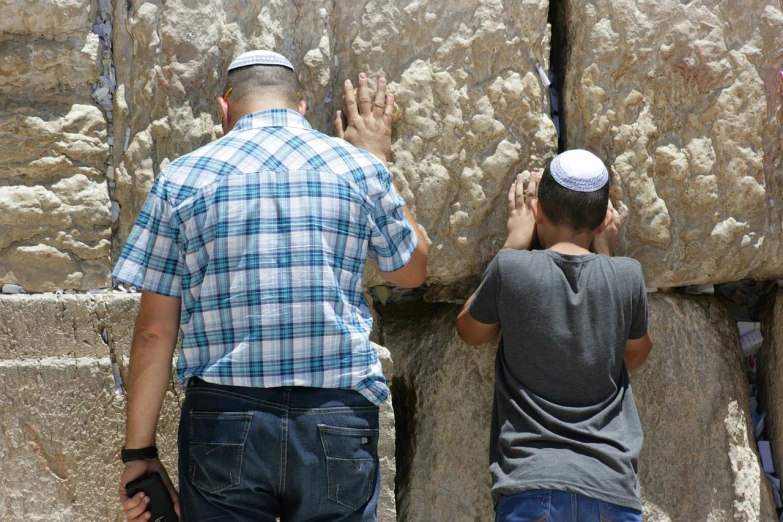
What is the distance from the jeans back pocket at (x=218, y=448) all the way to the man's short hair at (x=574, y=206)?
1.03m

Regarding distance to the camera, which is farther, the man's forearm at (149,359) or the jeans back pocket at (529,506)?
the jeans back pocket at (529,506)

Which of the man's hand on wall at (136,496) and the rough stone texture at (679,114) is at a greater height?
the rough stone texture at (679,114)

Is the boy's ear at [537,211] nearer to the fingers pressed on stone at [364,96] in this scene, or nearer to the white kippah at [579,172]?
the white kippah at [579,172]

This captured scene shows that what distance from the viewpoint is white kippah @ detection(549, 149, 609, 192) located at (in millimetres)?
2330

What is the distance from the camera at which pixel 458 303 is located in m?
2.80

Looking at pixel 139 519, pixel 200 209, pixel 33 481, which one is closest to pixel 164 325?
pixel 200 209

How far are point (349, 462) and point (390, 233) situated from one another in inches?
21.3

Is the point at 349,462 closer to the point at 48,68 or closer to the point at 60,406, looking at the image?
the point at 60,406

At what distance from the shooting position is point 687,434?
2750 millimetres

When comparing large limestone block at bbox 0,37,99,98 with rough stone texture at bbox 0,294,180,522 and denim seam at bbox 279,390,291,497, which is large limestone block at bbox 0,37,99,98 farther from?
denim seam at bbox 279,390,291,497

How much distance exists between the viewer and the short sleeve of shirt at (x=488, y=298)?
2.29m

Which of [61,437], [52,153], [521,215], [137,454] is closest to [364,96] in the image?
[521,215]

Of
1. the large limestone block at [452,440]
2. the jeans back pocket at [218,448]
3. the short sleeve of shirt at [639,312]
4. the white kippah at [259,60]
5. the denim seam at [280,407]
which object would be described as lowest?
the large limestone block at [452,440]

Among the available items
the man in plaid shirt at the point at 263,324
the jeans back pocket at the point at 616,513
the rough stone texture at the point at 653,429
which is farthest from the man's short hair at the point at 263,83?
the jeans back pocket at the point at 616,513
